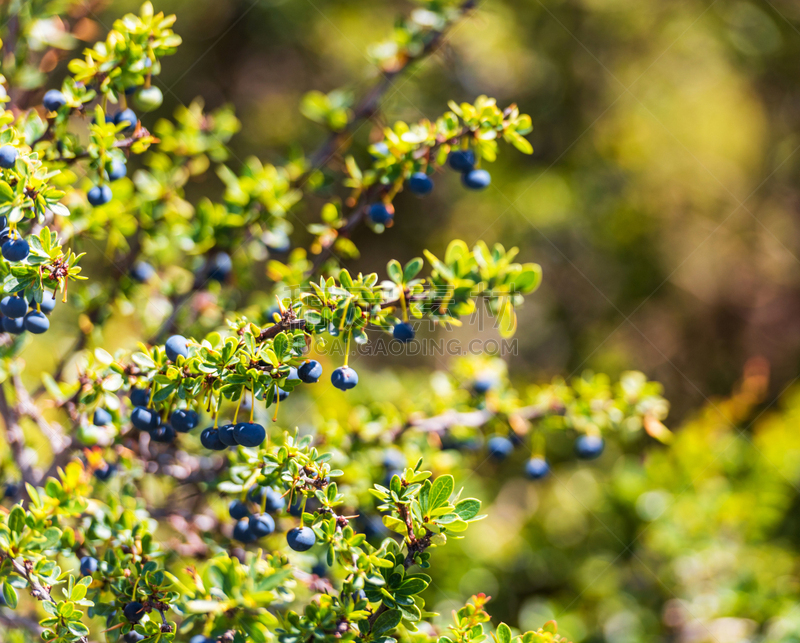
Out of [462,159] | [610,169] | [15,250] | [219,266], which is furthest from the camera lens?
[610,169]

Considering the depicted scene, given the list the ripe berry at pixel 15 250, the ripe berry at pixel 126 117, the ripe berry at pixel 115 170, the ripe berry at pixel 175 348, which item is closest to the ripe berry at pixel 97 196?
the ripe berry at pixel 115 170

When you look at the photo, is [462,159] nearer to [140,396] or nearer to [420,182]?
[420,182]

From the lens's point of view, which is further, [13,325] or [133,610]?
[13,325]

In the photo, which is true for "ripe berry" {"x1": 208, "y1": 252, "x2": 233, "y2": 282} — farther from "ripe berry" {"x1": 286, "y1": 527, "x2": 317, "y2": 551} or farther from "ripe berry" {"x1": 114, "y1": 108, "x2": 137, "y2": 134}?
"ripe berry" {"x1": 286, "y1": 527, "x2": 317, "y2": 551}

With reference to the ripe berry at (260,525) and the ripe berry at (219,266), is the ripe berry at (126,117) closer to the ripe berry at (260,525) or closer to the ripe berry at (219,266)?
the ripe berry at (219,266)

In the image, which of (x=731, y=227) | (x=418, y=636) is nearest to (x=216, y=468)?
(x=418, y=636)

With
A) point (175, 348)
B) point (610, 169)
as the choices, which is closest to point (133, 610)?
point (175, 348)
